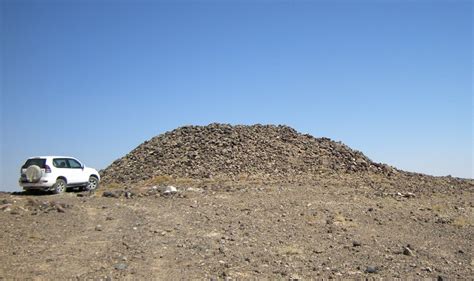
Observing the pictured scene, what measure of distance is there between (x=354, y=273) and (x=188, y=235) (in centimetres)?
436

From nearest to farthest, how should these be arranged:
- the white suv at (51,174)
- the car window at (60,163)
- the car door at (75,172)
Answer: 1. the white suv at (51,174)
2. the car window at (60,163)
3. the car door at (75,172)

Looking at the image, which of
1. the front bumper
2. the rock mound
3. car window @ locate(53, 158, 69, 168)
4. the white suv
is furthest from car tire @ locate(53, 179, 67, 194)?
the rock mound

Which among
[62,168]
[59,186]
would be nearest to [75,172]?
[62,168]

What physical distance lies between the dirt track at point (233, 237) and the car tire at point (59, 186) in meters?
1.25

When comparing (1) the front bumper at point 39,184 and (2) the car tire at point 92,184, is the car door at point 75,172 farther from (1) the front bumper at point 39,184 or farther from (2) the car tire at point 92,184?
(1) the front bumper at point 39,184

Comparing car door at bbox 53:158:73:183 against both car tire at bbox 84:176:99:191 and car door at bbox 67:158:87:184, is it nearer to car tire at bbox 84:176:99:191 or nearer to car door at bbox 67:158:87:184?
car door at bbox 67:158:87:184

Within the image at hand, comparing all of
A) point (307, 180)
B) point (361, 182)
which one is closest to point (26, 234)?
point (307, 180)

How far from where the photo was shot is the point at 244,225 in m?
13.2

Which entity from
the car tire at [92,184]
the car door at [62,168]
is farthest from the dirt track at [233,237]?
the car tire at [92,184]

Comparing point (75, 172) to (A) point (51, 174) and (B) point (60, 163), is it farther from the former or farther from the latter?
(A) point (51, 174)

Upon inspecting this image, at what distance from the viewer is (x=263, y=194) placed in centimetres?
1886

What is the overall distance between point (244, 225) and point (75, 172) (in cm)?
1038

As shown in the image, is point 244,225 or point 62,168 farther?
point 62,168

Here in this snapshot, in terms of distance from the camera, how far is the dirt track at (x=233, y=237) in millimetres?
9359
